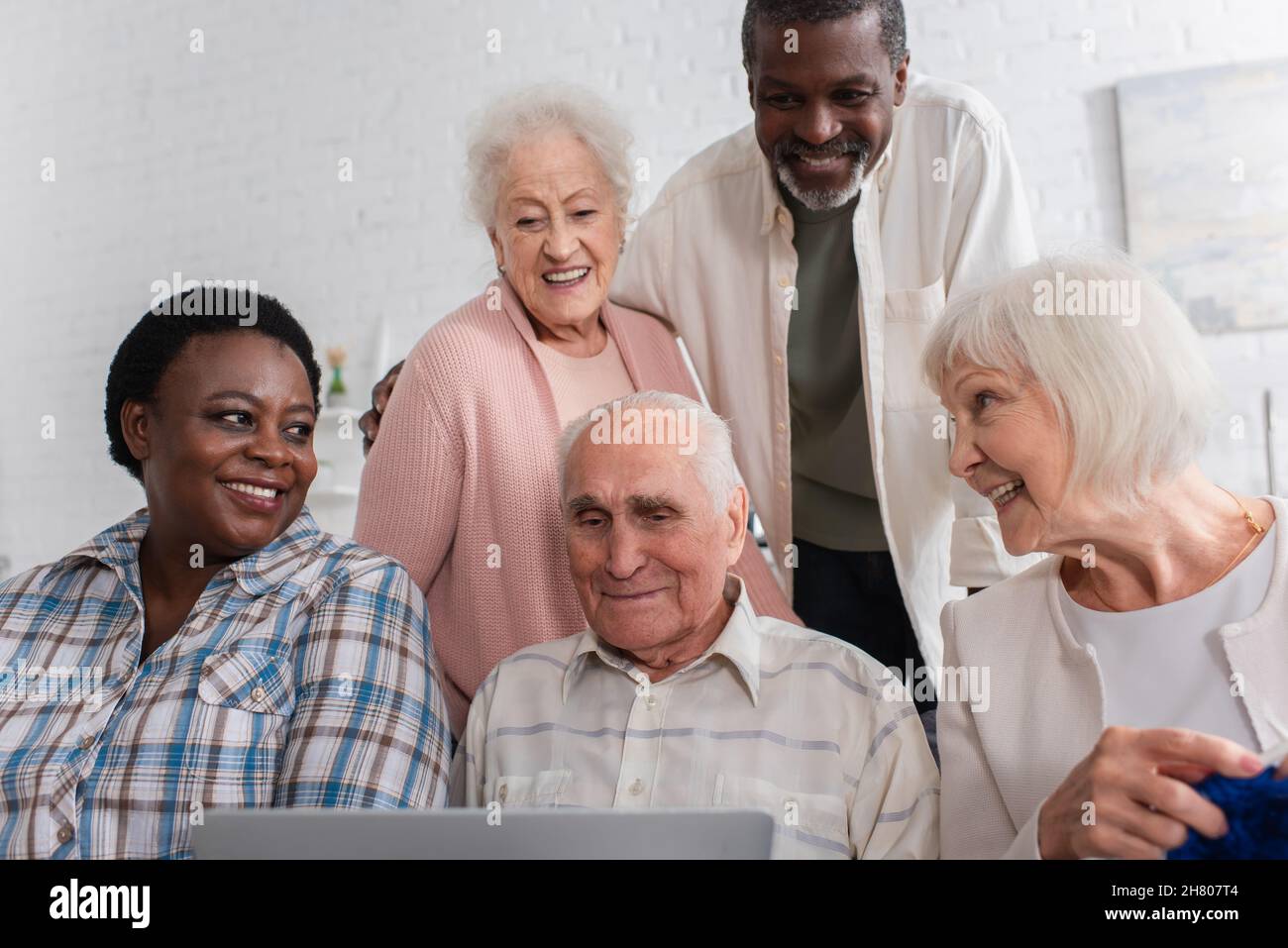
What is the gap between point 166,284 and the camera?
17.6 ft

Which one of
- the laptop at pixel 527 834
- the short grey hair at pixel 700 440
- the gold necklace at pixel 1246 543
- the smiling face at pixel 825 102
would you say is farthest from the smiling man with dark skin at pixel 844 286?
the laptop at pixel 527 834

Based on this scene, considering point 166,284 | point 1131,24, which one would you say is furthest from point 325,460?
point 1131,24

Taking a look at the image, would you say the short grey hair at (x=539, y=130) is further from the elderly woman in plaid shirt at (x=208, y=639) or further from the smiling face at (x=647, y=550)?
the smiling face at (x=647, y=550)

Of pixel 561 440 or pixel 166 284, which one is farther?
pixel 166 284

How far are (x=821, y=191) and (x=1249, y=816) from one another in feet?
4.56

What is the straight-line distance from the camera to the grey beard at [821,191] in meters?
2.15

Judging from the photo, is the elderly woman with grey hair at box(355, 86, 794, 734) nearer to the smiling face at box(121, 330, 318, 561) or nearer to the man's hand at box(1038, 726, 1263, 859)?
the smiling face at box(121, 330, 318, 561)

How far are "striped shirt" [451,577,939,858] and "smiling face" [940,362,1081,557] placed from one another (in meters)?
0.30

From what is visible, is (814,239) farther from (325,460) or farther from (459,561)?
(325,460)

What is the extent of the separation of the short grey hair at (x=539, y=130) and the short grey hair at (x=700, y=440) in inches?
20.0

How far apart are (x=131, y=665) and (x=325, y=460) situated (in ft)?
11.4

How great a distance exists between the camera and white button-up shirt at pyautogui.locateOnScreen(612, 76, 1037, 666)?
218cm

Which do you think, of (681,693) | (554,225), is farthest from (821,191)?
(681,693)

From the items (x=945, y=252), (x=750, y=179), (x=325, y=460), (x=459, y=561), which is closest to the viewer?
(x=459, y=561)
